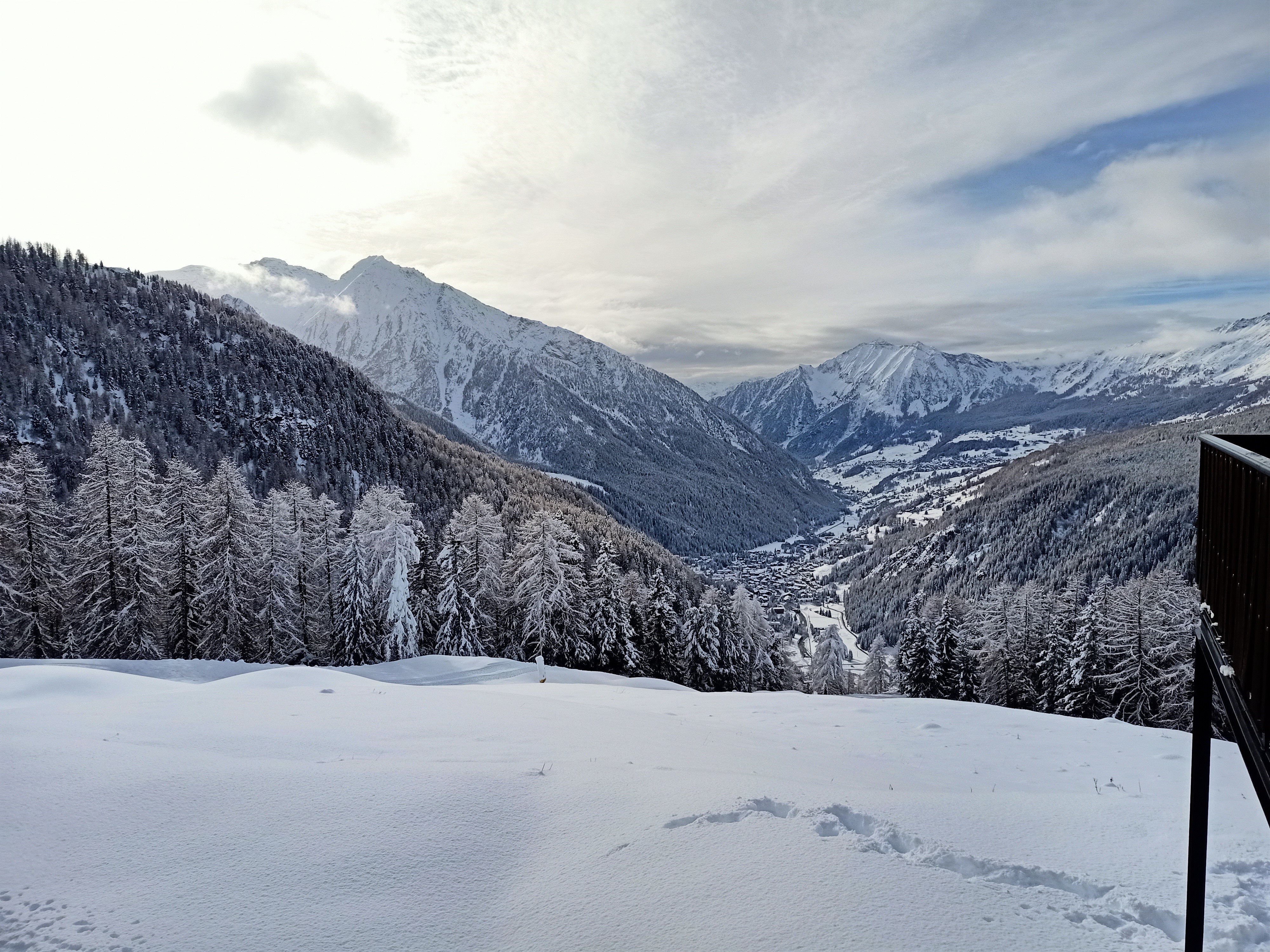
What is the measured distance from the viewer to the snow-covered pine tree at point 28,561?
2748cm

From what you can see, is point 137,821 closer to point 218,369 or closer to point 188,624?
point 188,624

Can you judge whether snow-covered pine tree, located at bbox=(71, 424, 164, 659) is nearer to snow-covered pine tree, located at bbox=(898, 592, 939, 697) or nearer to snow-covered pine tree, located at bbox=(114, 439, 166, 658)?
snow-covered pine tree, located at bbox=(114, 439, 166, 658)

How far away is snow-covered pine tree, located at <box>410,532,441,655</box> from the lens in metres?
36.2

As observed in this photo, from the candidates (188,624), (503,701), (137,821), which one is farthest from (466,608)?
(137,821)

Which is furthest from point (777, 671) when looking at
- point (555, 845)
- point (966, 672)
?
point (555, 845)

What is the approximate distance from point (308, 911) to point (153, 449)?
13245 centimetres

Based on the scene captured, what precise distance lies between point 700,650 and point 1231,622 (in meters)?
39.1

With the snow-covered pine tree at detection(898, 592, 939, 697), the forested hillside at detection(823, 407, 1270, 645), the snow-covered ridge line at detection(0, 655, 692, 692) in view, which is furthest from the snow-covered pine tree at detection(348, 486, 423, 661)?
the forested hillside at detection(823, 407, 1270, 645)

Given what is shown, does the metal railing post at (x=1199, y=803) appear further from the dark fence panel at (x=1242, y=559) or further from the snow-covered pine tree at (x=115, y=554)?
the snow-covered pine tree at (x=115, y=554)

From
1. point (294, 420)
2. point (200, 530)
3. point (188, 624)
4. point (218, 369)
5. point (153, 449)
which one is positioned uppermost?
point (218, 369)

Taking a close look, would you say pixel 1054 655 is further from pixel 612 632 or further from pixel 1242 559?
pixel 1242 559

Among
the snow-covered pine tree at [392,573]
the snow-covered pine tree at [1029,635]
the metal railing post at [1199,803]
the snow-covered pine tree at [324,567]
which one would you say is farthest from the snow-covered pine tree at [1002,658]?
the snow-covered pine tree at [324,567]

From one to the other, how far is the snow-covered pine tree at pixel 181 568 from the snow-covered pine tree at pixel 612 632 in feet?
65.8

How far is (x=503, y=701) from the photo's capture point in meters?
14.3
